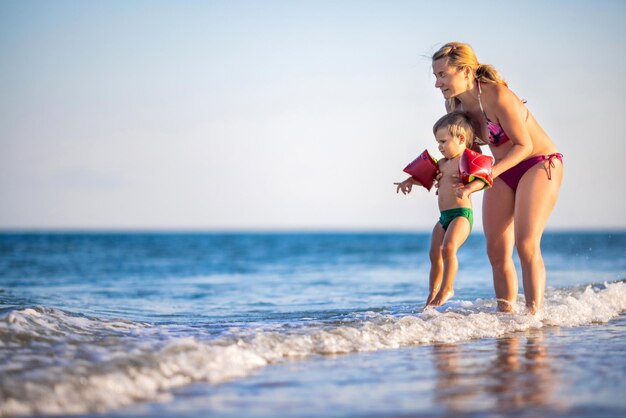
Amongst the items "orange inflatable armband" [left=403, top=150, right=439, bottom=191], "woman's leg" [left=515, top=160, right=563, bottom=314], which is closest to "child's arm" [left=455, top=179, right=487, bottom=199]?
"woman's leg" [left=515, top=160, right=563, bottom=314]

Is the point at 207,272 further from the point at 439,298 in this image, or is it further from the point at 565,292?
the point at 439,298

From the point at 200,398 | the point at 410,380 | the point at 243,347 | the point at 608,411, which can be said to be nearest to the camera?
the point at 608,411

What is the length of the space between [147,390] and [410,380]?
4.26 ft

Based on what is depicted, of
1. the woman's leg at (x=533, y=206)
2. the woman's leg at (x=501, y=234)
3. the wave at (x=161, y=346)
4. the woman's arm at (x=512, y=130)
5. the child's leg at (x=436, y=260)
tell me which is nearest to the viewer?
the wave at (x=161, y=346)

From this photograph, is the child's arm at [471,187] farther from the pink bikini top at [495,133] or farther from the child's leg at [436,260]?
A: the child's leg at [436,260]

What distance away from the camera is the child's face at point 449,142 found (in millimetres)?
5734

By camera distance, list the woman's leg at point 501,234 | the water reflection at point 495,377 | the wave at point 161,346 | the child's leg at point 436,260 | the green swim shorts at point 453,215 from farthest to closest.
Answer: the child's leg at point 436,260, the green swim shorts at point 453,215, the woman's leg at point 501,234, the wave at point 161,346, the water reflection at point 495,377

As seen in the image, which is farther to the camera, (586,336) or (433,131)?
(433,131)

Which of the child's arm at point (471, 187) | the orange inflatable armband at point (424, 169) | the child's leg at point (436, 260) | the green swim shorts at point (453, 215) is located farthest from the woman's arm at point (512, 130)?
the child's leg at point (436, 260)

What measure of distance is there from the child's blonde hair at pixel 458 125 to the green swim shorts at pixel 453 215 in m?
0.54

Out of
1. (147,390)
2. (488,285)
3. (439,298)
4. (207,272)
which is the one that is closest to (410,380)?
(147,390)

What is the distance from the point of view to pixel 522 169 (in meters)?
5.56

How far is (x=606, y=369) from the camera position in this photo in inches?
152

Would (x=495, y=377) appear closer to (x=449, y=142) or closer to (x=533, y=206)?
(x=533, y=206)
